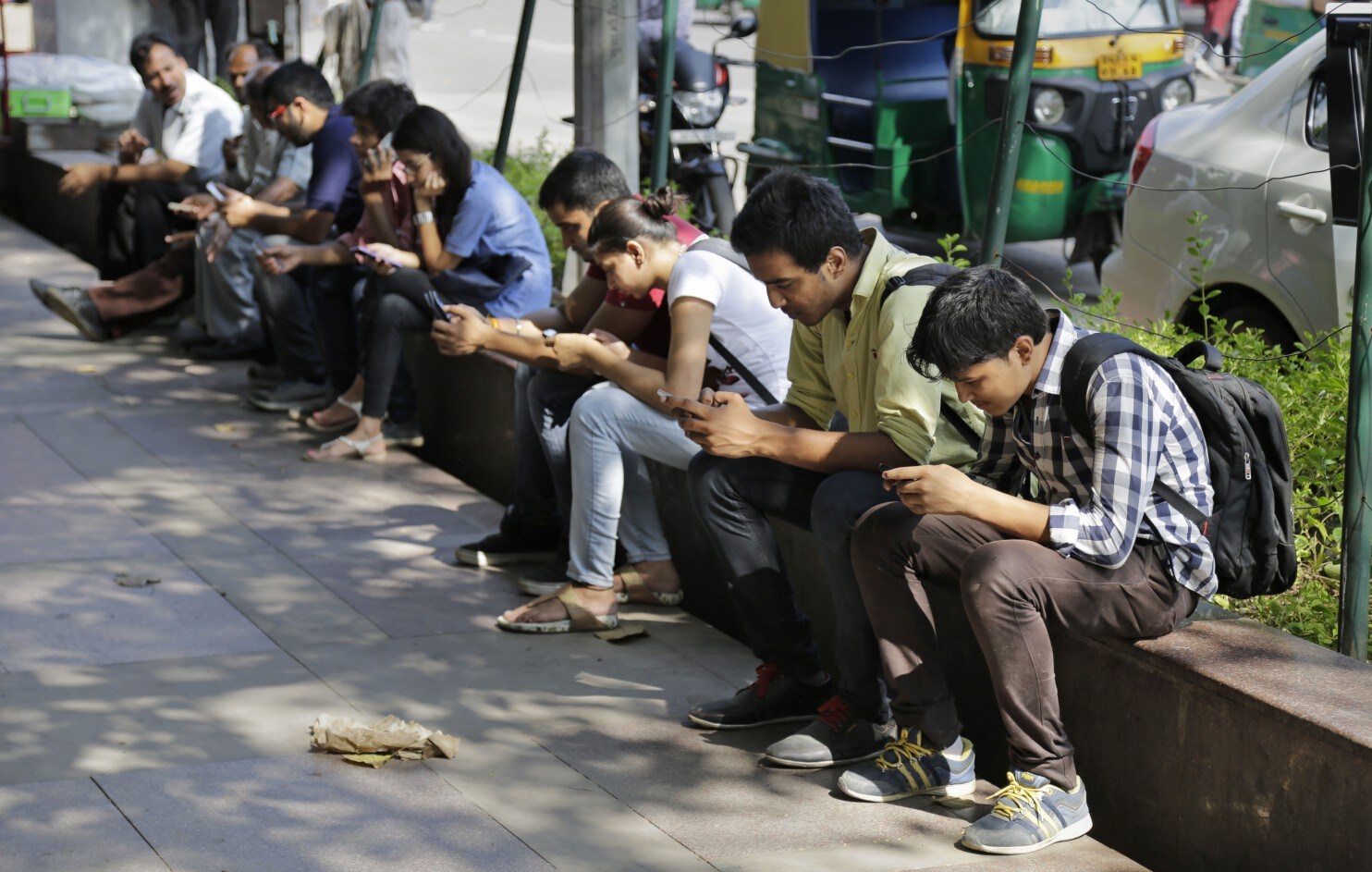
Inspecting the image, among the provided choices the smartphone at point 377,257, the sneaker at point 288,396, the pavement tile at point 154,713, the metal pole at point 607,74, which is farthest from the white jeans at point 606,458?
the sneaker at point 288,396

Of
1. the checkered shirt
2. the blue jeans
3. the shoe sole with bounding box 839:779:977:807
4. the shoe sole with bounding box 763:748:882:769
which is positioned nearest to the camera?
the checkered shirt

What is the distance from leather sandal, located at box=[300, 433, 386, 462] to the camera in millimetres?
7055

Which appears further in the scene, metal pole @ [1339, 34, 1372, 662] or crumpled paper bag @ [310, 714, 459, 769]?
crumpled paper bag @ [310, 714, 459, 769]

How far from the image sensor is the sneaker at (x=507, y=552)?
19.1ft

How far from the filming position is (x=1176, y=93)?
393 inches

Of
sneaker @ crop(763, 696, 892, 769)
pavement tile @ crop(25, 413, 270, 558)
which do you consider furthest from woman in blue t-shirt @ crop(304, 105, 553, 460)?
sneaker @ crop(763, 696, 892, 769)

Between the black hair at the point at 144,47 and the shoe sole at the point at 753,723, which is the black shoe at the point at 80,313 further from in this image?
the shoe sole at the point at 753,723

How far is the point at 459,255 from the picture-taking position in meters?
6.62

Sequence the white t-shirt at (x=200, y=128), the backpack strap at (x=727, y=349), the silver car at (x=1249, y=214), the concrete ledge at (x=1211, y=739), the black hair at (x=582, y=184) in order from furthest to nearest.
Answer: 1. the white t-shirt at (x=200, y=128)
2. the silver car at (x=1249, y=214)
3. the black hair at (x=582, y=184)
4. the backpack strap at (x=727, y=349)
5. the concrete ledge at (x=1211, y=739)

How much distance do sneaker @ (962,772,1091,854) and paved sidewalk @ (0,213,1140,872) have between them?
5 centimetres

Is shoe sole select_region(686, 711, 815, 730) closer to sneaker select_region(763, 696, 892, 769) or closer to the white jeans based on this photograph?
sneaker select_region(763, 696, 892, 769)

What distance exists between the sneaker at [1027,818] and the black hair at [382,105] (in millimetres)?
4154

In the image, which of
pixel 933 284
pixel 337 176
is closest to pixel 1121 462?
pixel 933 284

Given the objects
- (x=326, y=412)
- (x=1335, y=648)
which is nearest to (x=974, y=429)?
(x=1335, y=648)
